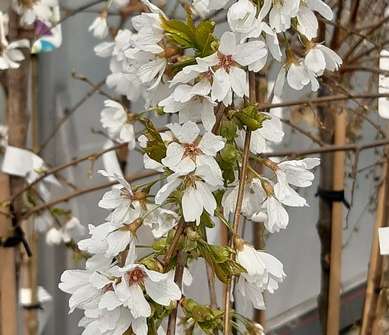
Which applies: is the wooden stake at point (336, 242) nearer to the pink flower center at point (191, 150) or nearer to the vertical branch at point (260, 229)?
the vertical branch at point (260, 229)

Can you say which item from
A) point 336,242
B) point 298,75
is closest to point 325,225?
point 336,242

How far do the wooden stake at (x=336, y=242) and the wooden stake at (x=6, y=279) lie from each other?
418 millimetres

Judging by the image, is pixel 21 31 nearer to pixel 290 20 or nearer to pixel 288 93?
pixel 290 20

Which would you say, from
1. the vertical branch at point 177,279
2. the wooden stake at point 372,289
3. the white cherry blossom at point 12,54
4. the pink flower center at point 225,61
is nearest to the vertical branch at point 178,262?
the vertical branch at point 177,279

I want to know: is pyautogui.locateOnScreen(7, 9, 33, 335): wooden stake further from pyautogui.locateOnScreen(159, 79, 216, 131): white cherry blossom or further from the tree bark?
pyautogui.locateOnScreen(159, 79, 216, 131): white cherry blossom

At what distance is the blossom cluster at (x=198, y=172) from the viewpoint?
459 mm

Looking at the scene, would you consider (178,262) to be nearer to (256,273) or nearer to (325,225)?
(256,273)

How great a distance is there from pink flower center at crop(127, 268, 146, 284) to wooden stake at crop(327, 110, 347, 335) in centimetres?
57

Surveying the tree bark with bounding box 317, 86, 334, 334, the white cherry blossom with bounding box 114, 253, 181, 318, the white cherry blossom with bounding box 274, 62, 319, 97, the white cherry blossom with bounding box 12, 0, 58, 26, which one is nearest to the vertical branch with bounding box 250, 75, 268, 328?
the tree bark with bounding box 317, 86, 334, 334

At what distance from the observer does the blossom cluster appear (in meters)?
0.46

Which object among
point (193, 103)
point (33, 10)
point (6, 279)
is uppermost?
point (33, 10)

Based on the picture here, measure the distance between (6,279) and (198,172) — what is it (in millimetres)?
583

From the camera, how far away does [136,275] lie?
0.45 meters

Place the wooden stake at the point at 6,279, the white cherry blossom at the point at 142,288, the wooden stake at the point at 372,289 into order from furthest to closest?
1. the wooden stake at the point at 6,279
2. the wooden stake at the point at 372,289
3. the white cherry blossom at the point at 142,288
